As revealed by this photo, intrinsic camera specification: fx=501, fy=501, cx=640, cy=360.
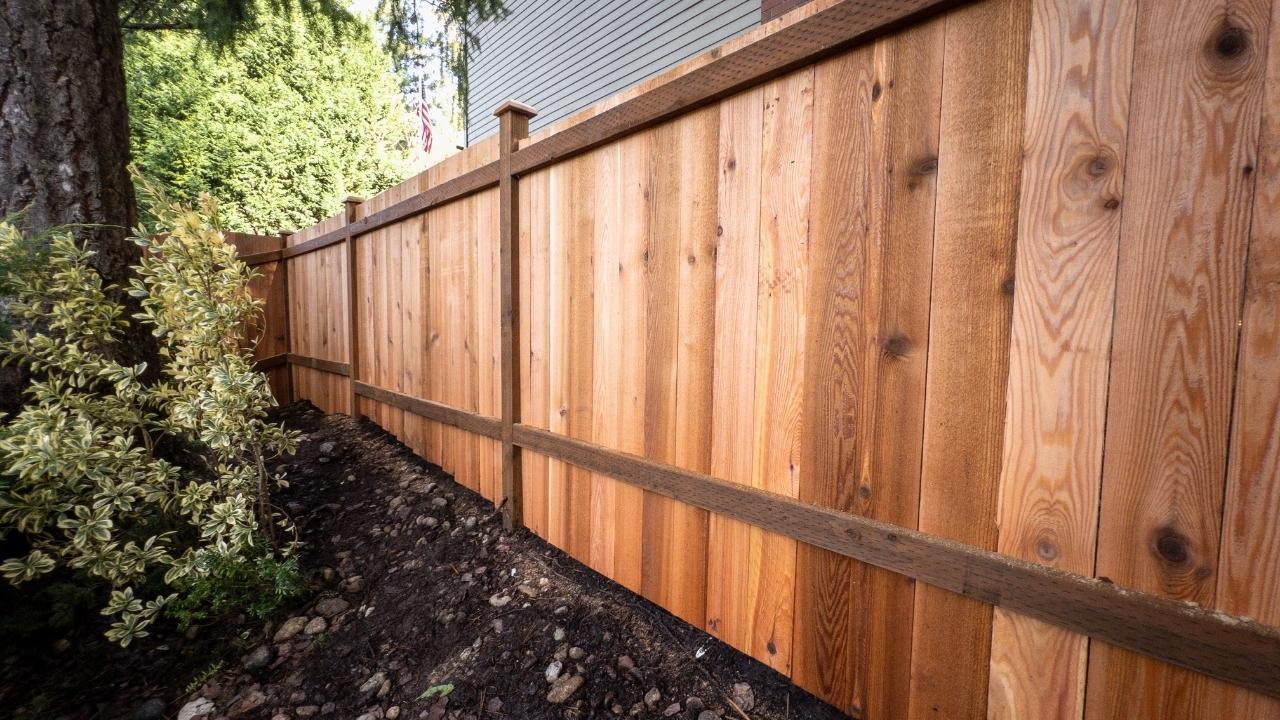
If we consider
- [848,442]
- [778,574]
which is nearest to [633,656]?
[778,574]

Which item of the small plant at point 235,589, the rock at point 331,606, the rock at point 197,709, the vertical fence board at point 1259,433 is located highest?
the vertical fence board at point 1259,433

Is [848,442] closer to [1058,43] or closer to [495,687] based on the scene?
[1058,43]

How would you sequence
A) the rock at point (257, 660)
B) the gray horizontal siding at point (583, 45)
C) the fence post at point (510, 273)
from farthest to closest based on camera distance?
the gray horizontal siding at point (583, 45)
the fence post at point (510, 273)
the rock at point (257, 660)

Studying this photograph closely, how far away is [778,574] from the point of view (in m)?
1.36

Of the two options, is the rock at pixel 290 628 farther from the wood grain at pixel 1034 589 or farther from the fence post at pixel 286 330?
the fence post at pixel 286 330

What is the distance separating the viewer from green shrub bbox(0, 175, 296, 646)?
1594mm

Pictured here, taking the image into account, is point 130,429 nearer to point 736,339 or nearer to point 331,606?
point 331,606

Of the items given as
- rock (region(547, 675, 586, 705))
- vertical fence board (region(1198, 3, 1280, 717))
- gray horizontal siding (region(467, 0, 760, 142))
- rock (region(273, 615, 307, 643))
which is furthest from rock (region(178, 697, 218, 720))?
gray horizontal siding (region(467, 0, 760, 142))

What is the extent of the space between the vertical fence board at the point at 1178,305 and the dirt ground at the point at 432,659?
0.80 meters

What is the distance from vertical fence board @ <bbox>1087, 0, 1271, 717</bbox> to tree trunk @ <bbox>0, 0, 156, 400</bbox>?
3452 millimetres

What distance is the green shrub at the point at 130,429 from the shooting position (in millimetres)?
1594

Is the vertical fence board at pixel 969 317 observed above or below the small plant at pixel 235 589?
above

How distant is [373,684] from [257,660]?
0.45 m

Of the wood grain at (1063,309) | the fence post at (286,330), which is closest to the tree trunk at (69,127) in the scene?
the fence post at (286,330)
